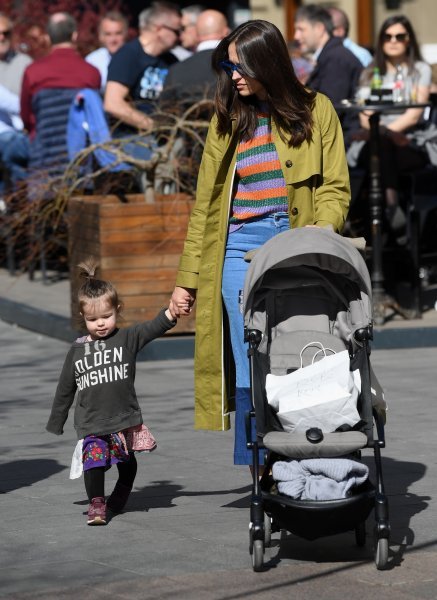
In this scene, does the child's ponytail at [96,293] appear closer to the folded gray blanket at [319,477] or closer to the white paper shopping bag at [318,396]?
the white paper shopping bag at [318,396]

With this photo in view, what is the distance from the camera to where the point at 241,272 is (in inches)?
255

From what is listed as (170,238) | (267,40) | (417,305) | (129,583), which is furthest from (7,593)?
(417,305)

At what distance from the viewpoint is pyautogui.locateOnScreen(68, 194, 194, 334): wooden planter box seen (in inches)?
422

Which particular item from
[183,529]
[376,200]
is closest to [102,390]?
[183,529]

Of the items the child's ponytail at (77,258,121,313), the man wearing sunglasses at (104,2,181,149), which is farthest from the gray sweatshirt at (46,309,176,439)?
the man wearing sunglasses at (104,2,181,149)

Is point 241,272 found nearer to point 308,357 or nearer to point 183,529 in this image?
point 308,357

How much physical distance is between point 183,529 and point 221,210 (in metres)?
1.32

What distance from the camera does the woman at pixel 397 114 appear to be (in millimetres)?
11750

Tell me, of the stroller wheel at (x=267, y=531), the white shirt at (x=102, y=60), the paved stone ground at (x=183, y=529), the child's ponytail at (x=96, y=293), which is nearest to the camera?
the paved stone ground at (x=183, y=529)

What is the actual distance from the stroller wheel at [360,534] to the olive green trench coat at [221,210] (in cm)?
81

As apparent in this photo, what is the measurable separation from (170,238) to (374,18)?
8783 mm

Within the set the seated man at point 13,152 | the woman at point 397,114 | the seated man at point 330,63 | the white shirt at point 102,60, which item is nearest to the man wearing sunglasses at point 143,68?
the seated man at point 330,63

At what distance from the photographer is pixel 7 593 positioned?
5.40m

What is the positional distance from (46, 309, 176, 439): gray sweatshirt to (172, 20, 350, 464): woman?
244 millimetres
